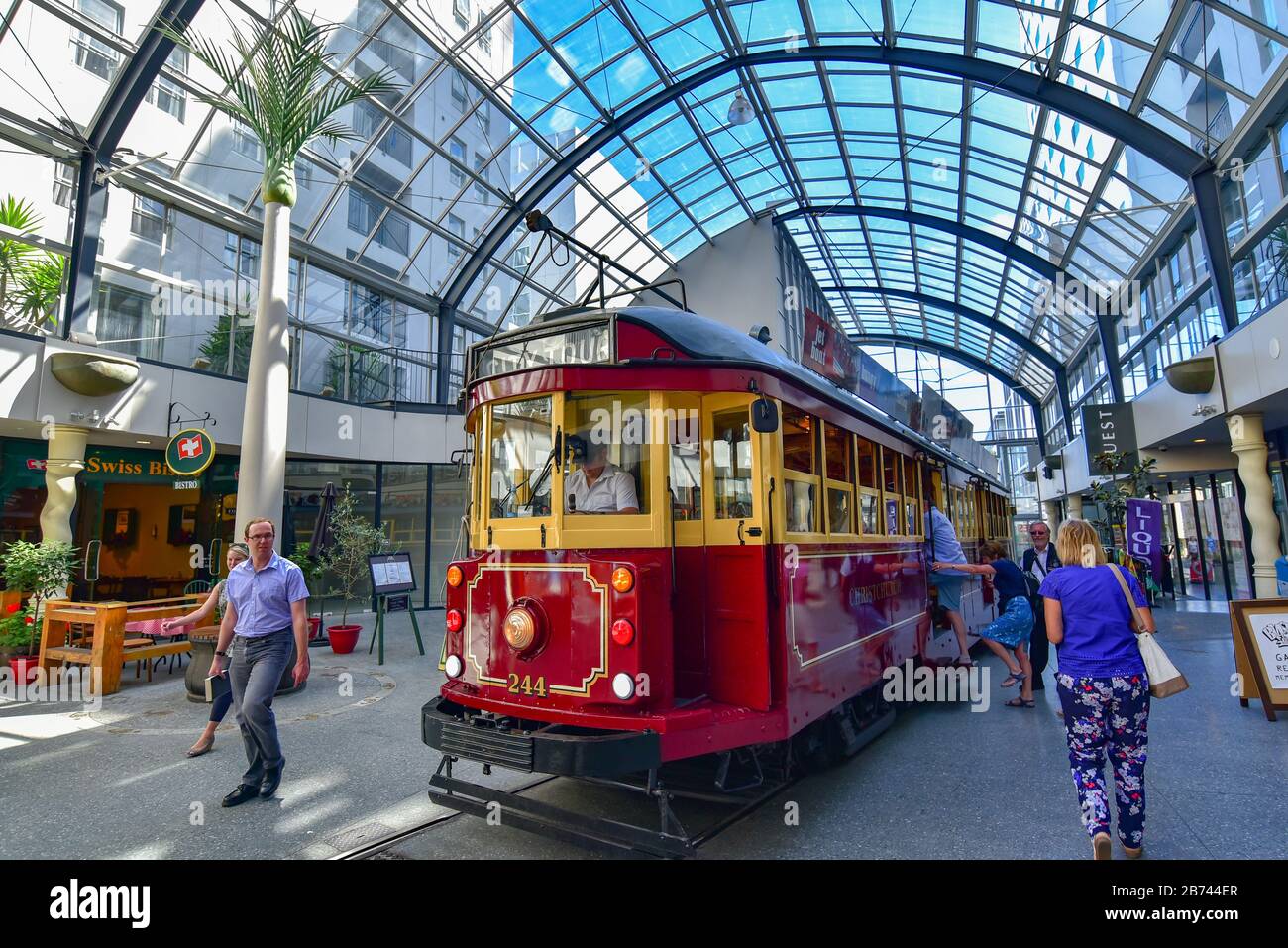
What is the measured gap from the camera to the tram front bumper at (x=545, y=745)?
10.4 ft

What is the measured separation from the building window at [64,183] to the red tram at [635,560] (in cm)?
961

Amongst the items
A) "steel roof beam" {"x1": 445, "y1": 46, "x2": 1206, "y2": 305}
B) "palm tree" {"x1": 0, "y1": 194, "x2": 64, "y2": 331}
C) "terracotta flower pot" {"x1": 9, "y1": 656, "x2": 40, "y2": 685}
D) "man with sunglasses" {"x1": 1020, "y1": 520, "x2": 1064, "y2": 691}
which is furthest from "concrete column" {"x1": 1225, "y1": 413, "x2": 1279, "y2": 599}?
"palm tree" {"x1": 0, "y1": 194, "x2": 64, "y2": 331}

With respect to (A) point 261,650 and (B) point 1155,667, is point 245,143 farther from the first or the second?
(B) point 1155,667

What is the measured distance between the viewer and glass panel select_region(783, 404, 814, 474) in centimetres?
418

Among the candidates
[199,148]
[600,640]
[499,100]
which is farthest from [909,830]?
[499,100]

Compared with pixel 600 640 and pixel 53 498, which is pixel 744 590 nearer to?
pixel 600 640

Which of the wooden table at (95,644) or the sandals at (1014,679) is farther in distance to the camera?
the wooden table at (95,644)

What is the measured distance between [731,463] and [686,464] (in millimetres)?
278

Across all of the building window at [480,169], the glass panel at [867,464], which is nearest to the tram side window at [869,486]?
the glass panel at [867,464]

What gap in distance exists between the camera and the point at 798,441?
434 cm

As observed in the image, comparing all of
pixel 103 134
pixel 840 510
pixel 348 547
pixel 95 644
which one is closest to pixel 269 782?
pixel 840 510

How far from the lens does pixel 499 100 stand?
14.4 m

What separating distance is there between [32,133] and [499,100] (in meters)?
7.99

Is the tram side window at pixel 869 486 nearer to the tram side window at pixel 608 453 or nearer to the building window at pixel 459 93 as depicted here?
the tram side window at pixel 608 453
